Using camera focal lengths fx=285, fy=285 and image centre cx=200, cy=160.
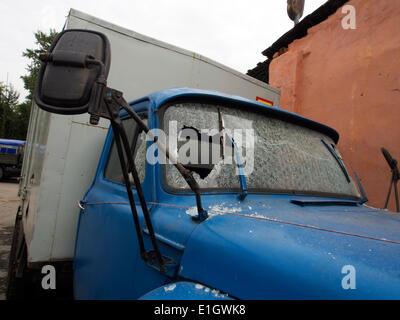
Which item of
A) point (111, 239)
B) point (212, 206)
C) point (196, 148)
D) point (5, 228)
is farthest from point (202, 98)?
point (5, 228)

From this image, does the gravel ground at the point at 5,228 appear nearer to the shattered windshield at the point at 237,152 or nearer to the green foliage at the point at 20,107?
the shattered windshield at the point at 237,152

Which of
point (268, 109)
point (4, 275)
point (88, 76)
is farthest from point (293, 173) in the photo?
point (4, 275)

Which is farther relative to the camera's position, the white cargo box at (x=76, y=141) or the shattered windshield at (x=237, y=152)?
the white cargo box at (x=76, y=141)

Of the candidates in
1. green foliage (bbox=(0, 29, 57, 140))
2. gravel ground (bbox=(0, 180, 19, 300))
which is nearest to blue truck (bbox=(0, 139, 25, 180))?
gravel ground (bbox=(0, 180, 19, 300))

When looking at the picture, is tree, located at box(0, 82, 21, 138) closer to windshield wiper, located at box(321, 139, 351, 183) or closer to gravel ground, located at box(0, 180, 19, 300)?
gravel ground, located at box(0, 180, 19, 300)

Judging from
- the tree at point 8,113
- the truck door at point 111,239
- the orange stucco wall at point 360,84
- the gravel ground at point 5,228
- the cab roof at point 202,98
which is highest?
the tree at point 8,113

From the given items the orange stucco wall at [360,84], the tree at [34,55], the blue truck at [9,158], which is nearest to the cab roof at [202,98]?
the orange stucco wall at [360,84]

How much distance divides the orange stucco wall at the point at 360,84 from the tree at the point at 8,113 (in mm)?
32590

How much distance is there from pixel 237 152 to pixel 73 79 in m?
0.84

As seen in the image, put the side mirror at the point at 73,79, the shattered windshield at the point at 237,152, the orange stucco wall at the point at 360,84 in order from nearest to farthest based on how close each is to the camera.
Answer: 1. the side mirror at the point at 73,79
2. the shattered windshield at the point at 237,152
3. the orange stucco wall at the point at 360,84

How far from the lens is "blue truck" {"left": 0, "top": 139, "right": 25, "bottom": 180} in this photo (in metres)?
16.1

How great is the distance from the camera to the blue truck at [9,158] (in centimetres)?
1612

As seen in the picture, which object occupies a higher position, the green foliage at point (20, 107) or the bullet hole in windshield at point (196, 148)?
the green foliage at point (20, 107)
